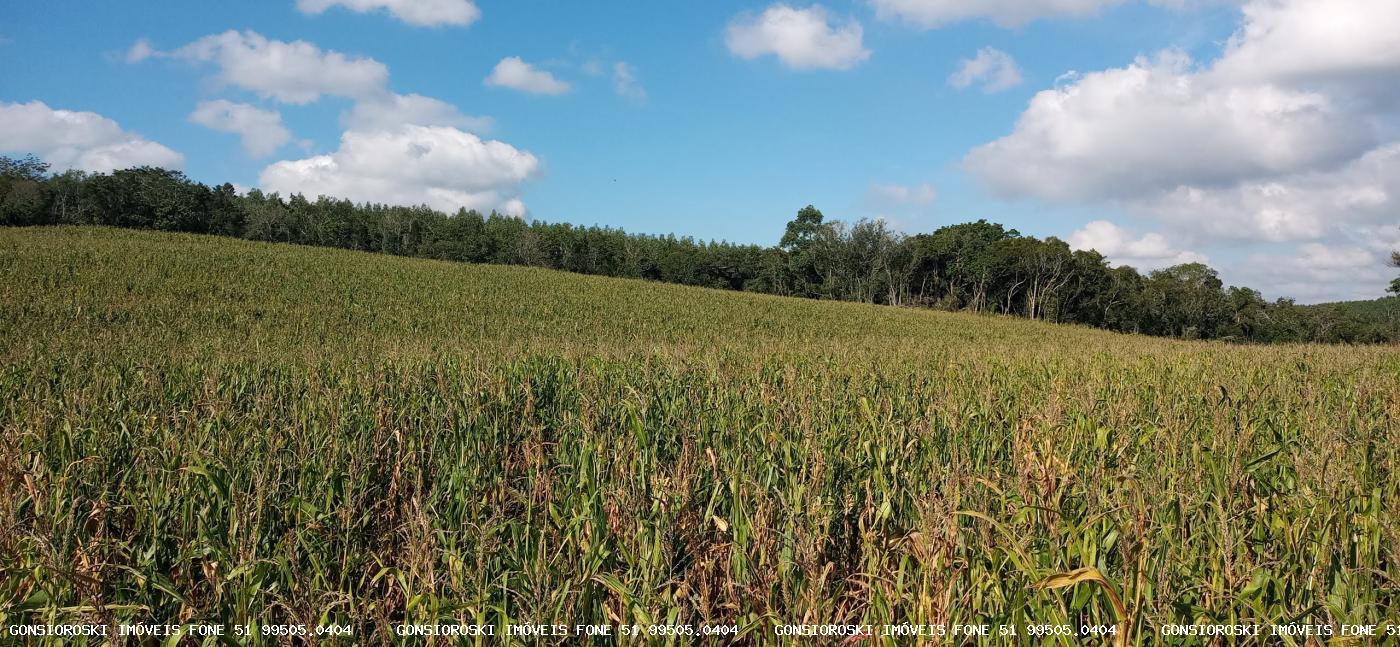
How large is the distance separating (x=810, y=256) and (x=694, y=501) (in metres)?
95.1

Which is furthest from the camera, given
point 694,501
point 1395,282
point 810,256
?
point 810,256

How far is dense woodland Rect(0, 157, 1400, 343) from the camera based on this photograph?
7738 centimetres

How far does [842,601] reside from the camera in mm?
2848

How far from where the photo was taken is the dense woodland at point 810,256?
7738 cm

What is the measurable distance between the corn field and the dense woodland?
264 feet

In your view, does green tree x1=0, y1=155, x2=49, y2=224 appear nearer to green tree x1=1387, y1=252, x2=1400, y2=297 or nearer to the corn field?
the corn field

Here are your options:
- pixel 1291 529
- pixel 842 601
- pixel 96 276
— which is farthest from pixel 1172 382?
pixel 96 276

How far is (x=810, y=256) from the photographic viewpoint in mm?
96438

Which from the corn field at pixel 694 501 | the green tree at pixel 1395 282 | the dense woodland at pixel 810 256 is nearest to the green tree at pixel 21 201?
the dense woodland at pixel 810 256

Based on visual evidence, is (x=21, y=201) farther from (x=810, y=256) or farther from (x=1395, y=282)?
(x=1395, y=282)

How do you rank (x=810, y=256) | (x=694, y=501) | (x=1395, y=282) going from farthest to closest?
(x=810, y=256)
(x=1395, y=282)
(x=694, y=501)

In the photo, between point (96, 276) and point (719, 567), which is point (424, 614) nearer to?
point (719, 567)

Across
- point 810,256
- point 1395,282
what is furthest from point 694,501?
point 810,256

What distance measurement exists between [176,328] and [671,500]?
23168 millimetres
